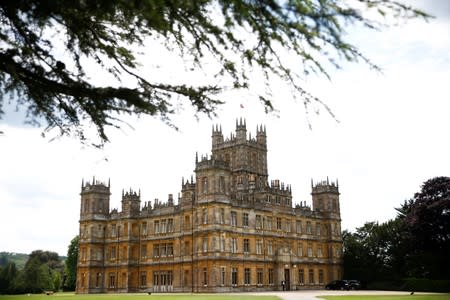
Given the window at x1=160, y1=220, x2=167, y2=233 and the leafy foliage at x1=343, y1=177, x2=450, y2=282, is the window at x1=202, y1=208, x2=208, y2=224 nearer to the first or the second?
the window at x1=160, y1=220, x2=167, y2=233

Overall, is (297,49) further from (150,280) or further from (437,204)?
(150,280)

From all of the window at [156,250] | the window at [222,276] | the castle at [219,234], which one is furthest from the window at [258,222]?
the window at [156,250]

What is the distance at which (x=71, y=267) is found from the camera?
66250mm

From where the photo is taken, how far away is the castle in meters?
42.5

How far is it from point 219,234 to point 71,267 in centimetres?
3245

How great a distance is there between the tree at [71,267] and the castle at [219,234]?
1304 cm

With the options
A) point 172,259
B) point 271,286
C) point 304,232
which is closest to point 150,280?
point 172,259

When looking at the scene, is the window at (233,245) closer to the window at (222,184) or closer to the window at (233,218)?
the window at (233,218)

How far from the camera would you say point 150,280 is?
4778cm

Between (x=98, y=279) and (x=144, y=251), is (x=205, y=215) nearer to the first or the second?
(x=144, y=251)

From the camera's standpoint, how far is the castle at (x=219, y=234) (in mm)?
42469

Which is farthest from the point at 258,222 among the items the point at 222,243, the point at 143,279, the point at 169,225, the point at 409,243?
the point at 409,243

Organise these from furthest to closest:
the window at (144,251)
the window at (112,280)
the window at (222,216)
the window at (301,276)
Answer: the window at (112,280)
the window at (144,251)
the window at (301,276)
the window at (222,216)

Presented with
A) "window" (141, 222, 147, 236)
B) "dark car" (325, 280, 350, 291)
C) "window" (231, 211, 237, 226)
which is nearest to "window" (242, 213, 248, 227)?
"window" (231, 211, 237, 226)
